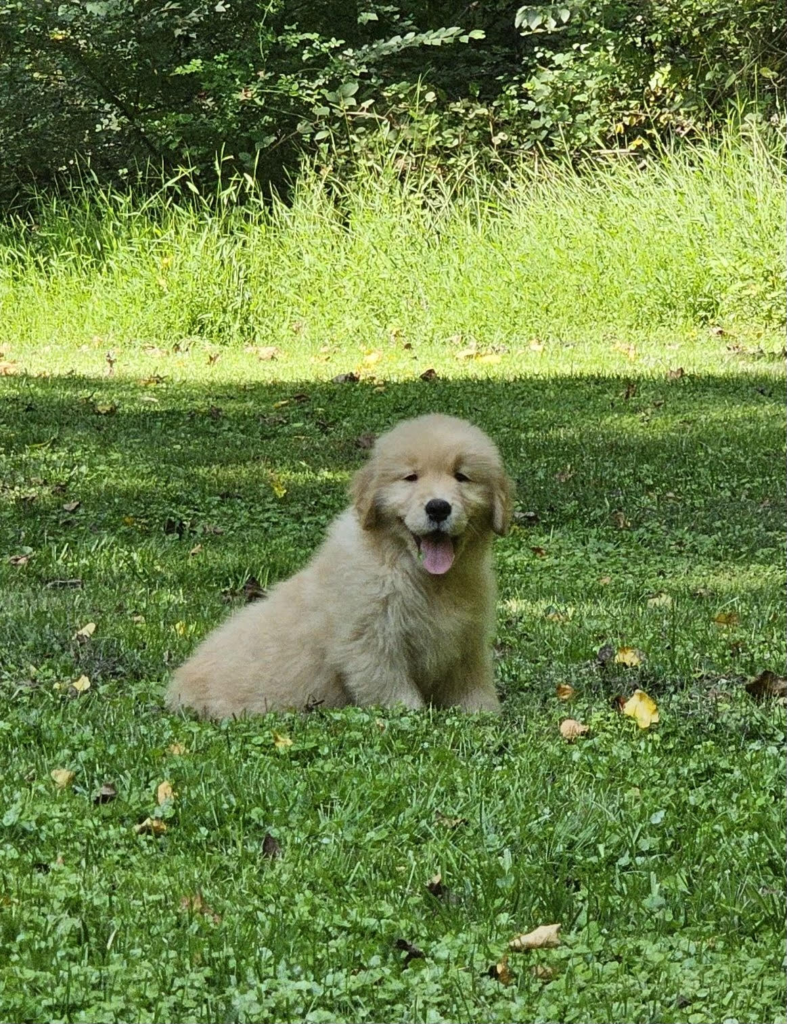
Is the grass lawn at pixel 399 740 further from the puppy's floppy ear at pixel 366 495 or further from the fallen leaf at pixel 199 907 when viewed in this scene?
the puppy's floppy ear at pixel 366 495

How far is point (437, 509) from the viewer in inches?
192

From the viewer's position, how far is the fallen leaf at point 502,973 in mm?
3080

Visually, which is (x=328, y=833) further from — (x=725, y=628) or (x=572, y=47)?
(x=572, y=47)

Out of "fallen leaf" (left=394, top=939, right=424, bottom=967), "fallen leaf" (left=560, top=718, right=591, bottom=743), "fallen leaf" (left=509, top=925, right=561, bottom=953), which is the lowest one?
"fallen leaf" (left=560, top=718, right=591, bottom=743)

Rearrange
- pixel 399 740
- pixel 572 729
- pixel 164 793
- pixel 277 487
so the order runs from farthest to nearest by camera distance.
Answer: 1. pixel 277 487
2. pixel 572 729
3. pixel 399 740
4. pixel 164 793

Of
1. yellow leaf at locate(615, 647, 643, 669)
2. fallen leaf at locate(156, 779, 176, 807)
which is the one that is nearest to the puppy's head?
yellow leaf at locate(615, 647, 643, 669)

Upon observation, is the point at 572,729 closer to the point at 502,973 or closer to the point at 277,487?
the point at 502,973

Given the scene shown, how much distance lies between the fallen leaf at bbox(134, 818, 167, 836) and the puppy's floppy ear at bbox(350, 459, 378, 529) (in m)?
1.47

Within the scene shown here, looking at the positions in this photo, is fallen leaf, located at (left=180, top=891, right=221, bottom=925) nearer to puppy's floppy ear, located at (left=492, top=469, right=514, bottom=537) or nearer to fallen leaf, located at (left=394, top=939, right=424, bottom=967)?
fallen leaf, located at (left=394, top=939, right=424, bottom=967)

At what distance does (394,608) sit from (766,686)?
1380 millimetres

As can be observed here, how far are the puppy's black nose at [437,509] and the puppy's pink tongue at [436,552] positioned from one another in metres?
0.10

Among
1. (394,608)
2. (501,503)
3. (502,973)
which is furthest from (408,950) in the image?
(501,503)

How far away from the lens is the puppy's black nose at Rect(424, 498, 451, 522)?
4.86 m

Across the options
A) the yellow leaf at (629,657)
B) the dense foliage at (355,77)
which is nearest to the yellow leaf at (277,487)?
the yellow leaf at (629,657)
